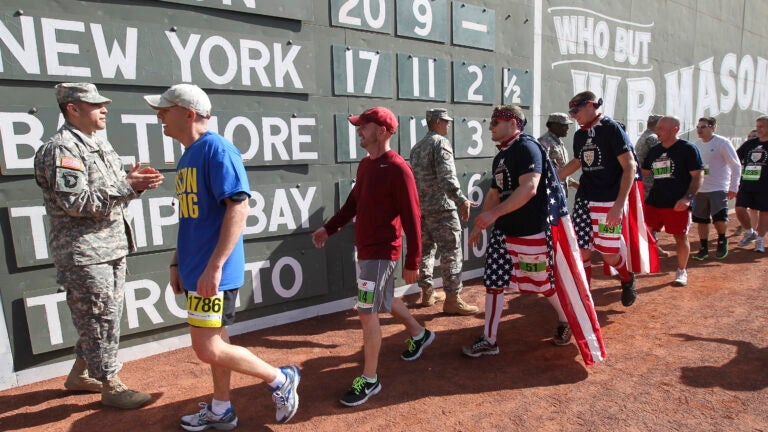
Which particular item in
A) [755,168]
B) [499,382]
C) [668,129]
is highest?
[668,129]

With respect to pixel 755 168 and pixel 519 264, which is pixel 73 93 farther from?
pixel 755 168

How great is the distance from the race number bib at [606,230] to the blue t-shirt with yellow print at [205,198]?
3.53 meters

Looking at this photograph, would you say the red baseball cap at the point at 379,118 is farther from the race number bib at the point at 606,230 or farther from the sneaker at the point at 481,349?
the race number bib at the point at 606,230

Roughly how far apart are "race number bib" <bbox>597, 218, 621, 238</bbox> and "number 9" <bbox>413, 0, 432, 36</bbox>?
2912mm

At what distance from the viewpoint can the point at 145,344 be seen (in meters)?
4.21

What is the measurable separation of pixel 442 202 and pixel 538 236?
1.52 metres

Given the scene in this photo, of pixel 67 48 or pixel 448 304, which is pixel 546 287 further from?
pixel 67 48

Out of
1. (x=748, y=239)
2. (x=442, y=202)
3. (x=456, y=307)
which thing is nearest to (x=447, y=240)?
(x=442, y=202)

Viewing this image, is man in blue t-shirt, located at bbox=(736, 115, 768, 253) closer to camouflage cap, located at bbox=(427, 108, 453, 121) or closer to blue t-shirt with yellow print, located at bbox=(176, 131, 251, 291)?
camouflage cap, located at bbox=(427, 108, 453, 121)

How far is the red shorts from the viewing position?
228 inches

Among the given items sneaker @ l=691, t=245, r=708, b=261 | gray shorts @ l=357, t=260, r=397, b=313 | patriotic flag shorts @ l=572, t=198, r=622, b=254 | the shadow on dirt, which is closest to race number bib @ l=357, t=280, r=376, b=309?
gray shorts @ l=357, t=260, r=397, b=313

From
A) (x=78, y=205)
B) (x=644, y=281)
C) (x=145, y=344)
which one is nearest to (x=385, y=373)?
(x=145, y=344)

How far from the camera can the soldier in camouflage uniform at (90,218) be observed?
9.84 ft

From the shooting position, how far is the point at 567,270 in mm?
3689
